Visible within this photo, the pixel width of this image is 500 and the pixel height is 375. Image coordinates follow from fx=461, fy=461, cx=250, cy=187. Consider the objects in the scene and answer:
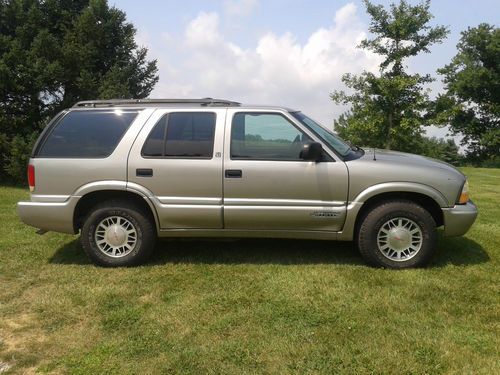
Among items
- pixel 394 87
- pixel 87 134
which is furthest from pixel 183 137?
pixel 394 87

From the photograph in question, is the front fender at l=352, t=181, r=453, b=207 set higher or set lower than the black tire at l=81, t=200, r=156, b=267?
higher

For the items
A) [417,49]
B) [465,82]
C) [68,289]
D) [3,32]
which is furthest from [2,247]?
[465,82]

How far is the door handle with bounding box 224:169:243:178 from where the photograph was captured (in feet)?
16.2

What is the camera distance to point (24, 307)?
4.12 metres

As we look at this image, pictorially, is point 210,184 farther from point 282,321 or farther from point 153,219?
point 282,321

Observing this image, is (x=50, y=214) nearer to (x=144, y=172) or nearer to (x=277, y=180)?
(x=144, y=172)

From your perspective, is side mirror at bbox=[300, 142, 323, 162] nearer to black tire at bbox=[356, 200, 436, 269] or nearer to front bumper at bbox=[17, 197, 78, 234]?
black tire at bbox=[356, 200, 436, 269]

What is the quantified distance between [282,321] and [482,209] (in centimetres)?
634

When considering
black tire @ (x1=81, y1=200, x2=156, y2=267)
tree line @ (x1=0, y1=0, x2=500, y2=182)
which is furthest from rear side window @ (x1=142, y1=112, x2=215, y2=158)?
tree line @ (x1=0, y1=0, x2=500, y2=182)

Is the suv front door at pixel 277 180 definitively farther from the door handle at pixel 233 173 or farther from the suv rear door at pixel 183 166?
the suv rear door at pixel 183 166

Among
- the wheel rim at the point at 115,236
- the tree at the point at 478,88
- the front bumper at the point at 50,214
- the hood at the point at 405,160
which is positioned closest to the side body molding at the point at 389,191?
the hood at the point at 405,160

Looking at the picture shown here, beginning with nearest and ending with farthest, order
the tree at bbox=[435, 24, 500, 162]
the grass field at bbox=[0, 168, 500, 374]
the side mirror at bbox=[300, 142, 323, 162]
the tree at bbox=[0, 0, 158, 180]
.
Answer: the grass field at bbox=[0, 168, 500, 374] < the side mirror at bbox=[300, 142, 323, 162] < the tree at bbox=[0, 0, 158, 180] < the tree at bbox=[435, 24, 500, 162]

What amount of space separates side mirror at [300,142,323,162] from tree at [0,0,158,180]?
8334 millimetres

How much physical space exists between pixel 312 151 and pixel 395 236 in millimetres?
1287
